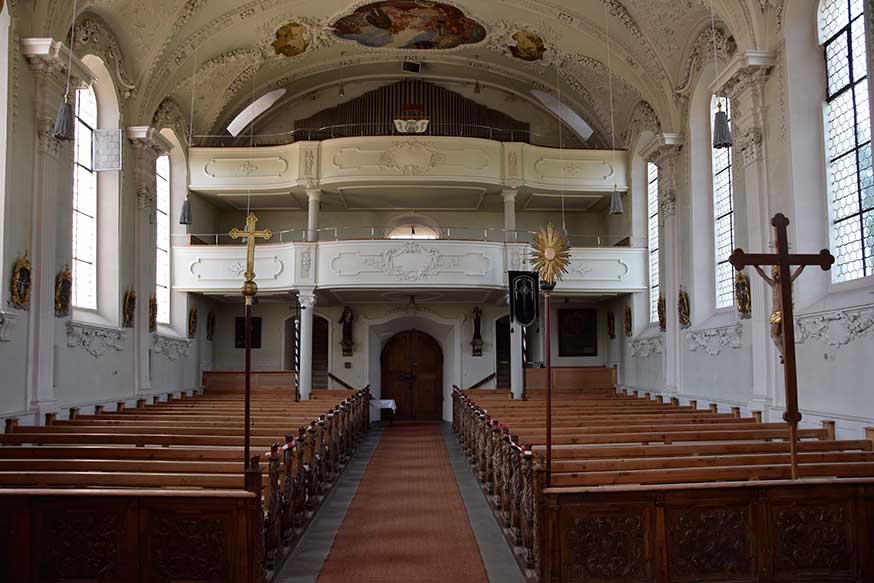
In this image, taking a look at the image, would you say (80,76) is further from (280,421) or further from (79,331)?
(280,421)

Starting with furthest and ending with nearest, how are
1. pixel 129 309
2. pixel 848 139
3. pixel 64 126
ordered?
pixel 129 309 → pixel 848 139 → pixel 64 126

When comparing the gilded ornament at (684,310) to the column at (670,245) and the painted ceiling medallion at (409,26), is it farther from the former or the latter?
the painted ceiling medallion at (409,26)

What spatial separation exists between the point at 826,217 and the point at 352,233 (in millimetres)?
13486

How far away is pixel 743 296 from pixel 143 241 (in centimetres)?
1140

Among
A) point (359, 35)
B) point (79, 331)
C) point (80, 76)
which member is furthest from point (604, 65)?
point (79, 331)

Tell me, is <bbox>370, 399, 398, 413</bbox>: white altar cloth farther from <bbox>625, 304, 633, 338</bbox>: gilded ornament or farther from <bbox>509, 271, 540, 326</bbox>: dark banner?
<bbox>625, 304, 633, 338</bbox>: gilded ornament

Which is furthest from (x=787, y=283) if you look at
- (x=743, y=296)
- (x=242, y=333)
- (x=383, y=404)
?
(x=242, y=333)

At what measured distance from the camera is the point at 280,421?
10.7 metres

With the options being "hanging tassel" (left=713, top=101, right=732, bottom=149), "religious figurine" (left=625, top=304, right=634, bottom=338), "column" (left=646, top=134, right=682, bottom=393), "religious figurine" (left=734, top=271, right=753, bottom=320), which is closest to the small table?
"religious figurine" (left=625, top=304, right=634, bottom=338)

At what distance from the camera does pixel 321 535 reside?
25.4 ft

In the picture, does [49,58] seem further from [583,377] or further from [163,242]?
[583,377]

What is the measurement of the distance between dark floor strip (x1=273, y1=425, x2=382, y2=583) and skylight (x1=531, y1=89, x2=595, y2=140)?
12425mm

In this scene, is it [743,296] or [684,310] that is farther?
[684,310]

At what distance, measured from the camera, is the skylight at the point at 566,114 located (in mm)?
20828
